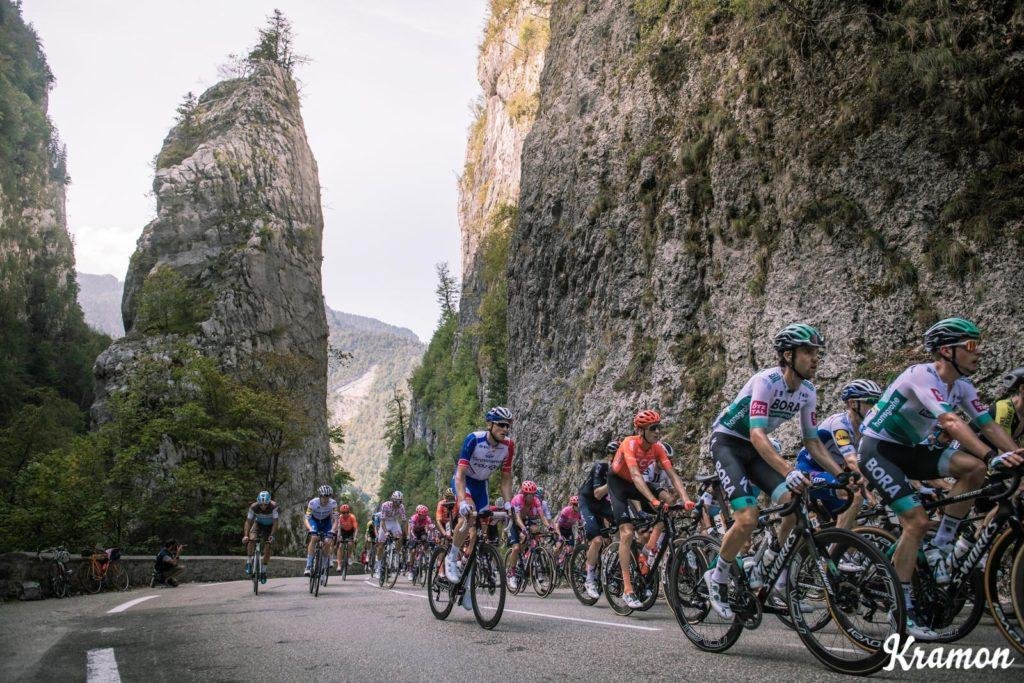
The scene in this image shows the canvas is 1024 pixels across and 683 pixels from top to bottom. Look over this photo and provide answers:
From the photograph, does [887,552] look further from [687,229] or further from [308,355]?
[308,355]

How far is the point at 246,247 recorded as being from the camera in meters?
59.4

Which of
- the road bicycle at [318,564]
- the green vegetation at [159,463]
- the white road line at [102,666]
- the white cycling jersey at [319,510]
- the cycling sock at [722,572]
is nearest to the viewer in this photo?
the white road line at [102,666]

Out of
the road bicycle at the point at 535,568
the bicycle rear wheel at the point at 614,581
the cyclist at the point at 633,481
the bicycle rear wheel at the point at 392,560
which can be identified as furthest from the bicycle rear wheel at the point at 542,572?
the bicycle rear wheel at the point at 392,560

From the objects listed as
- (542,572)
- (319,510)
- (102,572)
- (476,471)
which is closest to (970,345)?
(476,471)

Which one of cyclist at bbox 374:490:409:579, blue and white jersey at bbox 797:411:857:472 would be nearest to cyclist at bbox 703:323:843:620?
blue and white jersey at bbox 797:411:857:472

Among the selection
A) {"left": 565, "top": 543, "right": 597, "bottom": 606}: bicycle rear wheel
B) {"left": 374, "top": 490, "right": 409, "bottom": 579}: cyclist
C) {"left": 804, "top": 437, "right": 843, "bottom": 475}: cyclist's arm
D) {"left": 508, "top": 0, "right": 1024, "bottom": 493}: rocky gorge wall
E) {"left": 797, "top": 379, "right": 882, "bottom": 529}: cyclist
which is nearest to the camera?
{"left": 804, "top": 437, "right": 843, "bottom": 475}: cyclist's arm

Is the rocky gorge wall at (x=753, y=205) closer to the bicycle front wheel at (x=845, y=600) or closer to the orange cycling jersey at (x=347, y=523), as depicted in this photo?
the orange cycling jersey at (x=347, y=523)

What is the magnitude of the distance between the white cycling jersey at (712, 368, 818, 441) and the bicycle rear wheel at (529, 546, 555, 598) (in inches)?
268

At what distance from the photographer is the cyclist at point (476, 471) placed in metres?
7.74

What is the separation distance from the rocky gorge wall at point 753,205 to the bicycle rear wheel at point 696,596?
7985 millimetres

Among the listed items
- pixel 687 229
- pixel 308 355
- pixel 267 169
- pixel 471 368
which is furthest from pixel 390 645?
pixel 267 169

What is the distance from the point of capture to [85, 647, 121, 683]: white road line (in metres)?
5.10

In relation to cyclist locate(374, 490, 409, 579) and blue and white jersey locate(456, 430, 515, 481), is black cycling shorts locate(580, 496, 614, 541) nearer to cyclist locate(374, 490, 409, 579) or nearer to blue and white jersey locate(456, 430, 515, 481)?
blue and white jersey locate(456, 430, 515, 481)

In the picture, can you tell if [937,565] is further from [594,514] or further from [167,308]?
[167,308]
